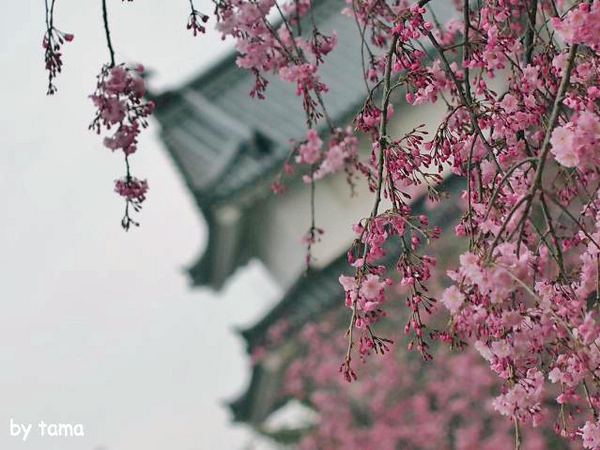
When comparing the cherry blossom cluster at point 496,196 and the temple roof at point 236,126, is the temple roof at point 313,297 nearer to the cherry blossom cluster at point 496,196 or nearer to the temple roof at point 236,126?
the temple roof at point 236,126

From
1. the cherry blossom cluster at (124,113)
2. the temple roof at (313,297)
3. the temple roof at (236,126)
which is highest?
the temple roof at (236,126)

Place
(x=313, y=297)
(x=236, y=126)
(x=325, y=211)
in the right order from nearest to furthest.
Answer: (x=313, y=297) < (x=325, y=211) < (x=236, y=126)

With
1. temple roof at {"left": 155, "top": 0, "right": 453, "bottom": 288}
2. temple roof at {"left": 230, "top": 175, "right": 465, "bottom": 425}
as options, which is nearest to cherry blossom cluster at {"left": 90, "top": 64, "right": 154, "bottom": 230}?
temple roof at {"left": 230, "top": 175, "right": 465, "bottom": 425}

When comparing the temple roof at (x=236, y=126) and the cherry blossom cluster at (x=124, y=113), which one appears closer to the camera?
the cherry blossom cluster at (x=124, y=113)

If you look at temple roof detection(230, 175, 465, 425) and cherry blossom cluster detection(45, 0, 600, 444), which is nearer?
cherry blossom cluster detection(45, 0, 600, 444)

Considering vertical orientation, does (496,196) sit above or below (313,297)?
below

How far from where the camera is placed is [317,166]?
13.8 feet

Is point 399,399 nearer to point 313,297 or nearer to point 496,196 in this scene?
point 313,297

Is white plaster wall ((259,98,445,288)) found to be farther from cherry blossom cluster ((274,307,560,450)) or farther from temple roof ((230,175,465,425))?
cherry blossom cluster ((274,307,560,450))

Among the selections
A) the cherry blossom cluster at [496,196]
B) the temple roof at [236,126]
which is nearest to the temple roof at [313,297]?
the temple roof at [236,126]

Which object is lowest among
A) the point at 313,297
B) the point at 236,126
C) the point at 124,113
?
the point at 124,113

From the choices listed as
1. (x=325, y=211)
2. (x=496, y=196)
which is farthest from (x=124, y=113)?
(x=325, y=211)

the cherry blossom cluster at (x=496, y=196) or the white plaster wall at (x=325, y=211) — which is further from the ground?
the white plaster wall at (x=325, y=211)

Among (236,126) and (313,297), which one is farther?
(236,126)
